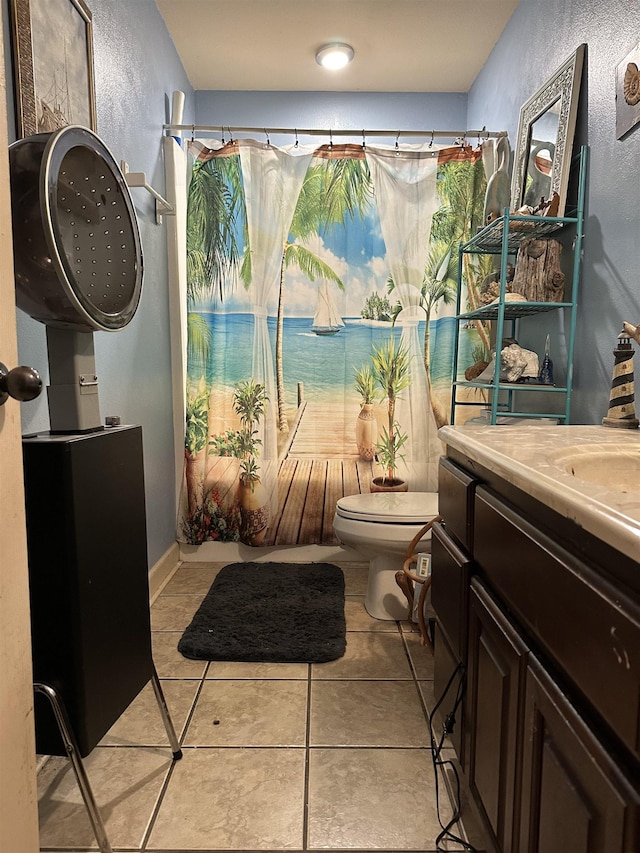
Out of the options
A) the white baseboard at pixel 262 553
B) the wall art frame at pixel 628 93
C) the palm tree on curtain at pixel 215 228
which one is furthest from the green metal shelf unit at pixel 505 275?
the white baseboard at pixel 262 553

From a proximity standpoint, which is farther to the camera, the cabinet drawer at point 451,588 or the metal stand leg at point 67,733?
the cabinet drawer at point 451,588

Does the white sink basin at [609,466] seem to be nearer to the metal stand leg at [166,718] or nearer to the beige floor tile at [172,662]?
the metal stand leg at [166,718]

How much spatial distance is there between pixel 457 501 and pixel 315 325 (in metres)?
1.61

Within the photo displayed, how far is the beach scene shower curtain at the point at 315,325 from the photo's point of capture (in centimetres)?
253

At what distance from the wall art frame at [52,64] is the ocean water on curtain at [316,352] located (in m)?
1.10

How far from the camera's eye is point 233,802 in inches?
49.7

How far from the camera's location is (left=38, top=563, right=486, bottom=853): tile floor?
46.5 inches

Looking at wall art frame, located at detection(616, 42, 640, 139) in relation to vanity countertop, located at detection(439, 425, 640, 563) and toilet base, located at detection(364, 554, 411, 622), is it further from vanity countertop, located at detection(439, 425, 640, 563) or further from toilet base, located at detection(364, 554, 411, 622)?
toilet base, located at detection(364, 554, 411, 622)

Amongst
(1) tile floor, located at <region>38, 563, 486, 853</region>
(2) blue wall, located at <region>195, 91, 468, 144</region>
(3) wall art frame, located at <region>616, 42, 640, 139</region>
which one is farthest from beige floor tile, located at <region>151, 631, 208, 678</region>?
(2) blue wall, located at <region>195, 91, 468, 144</region>

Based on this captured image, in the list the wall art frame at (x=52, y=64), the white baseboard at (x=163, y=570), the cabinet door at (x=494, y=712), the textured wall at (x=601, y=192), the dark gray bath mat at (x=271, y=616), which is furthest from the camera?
the white baseboard at (x=163, y=570)

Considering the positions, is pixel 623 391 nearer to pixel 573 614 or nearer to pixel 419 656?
pixel 573 614

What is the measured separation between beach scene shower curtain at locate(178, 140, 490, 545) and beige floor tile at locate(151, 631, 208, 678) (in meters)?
0.72

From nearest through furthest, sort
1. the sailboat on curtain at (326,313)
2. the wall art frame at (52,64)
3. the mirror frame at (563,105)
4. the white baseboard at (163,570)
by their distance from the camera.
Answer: the wall art frame at (52,64)
the mirror frame at (563,105)
the white baseboard at (163,570)
the sailboat on curtain at (326,313)

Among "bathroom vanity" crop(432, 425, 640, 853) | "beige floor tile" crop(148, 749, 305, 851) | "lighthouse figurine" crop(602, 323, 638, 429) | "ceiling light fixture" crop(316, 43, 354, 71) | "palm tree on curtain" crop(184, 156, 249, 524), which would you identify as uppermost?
"ceiling light fixture" crop(316, 43, 354, 71)
